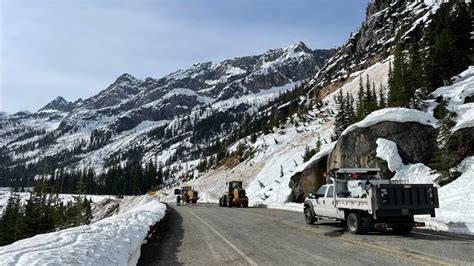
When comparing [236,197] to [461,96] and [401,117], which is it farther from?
[461,96]

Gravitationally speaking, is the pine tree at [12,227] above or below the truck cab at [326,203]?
below

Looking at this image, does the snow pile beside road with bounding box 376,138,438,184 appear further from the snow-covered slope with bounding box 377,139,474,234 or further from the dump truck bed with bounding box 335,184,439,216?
the dump truck bed with bounding box 335,184,439,216

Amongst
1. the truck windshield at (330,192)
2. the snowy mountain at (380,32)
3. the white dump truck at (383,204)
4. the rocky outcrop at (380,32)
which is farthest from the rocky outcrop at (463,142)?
the rocky outcrop at (380,32)

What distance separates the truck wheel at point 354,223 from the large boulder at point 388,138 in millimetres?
15391

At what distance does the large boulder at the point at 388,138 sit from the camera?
2838 centimetres

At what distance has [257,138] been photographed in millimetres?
107062

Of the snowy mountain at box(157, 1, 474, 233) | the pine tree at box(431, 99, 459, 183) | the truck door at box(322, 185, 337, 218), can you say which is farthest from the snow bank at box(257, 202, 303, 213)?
the truck door at box(322, 185, 337, 218)

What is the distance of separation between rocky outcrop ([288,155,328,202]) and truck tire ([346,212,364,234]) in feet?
77.4

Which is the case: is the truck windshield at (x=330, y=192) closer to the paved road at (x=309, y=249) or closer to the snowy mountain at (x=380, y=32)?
the paved road at (x=309, y=249)

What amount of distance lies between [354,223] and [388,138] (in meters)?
17.0

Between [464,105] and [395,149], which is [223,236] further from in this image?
[464,105]

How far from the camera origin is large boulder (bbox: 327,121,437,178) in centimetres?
2838

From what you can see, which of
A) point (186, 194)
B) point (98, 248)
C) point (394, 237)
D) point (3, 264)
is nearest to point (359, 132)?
point (394, 237)

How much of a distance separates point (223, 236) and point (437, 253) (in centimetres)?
789
